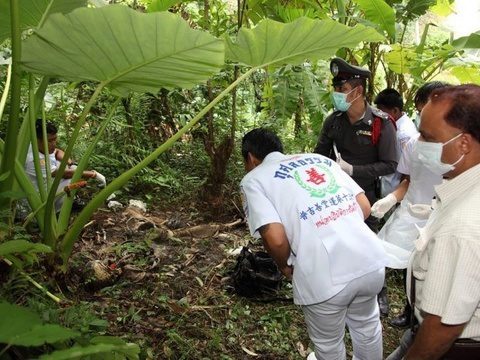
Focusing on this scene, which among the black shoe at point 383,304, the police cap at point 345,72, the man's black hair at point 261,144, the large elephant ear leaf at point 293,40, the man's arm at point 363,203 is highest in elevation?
the large elephant ear leaf at point 293,40

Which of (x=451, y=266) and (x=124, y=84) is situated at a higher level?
(x=124, y=84)

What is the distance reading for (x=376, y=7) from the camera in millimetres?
3475

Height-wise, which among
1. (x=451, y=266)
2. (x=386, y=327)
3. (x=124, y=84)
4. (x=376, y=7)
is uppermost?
(x=376, y=7)

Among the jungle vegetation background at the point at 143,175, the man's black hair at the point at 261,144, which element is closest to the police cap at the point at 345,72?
the jungle vegetation background at the point at 143,175

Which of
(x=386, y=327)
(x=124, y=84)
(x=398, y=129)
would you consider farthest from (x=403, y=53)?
(x=124, y=84)

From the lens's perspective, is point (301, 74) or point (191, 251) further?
Answer: point (301, 74)

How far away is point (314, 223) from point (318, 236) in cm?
6

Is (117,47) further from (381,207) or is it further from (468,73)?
(468,73)

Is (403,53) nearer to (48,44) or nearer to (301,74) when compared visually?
(301,74)

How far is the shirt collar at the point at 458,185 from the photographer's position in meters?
1.18

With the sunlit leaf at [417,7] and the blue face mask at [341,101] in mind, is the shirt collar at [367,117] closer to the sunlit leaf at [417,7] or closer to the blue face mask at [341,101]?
the blue face mask at [341,101]

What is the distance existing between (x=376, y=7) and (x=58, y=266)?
10.1 ft

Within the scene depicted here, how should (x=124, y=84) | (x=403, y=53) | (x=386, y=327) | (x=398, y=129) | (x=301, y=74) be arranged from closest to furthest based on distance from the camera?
(x=124, y=84) < (x=386, y=327) < (x=398, y=129) < (x=403, y=53) < (x=301, y=74)

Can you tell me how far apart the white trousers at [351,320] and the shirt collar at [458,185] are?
62cm
